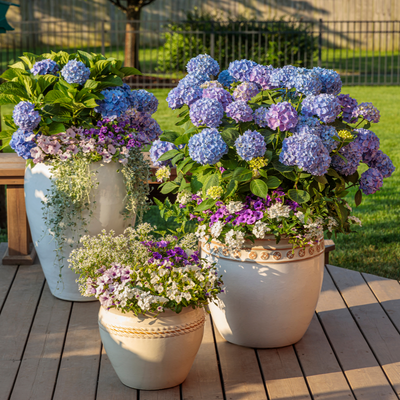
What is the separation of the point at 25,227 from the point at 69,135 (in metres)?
0.95

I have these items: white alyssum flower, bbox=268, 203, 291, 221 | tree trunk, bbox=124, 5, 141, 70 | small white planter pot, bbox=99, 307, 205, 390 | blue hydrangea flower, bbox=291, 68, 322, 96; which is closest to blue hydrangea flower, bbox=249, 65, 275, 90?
blue hydrangea flower, bbox=291, 68, 322, 96

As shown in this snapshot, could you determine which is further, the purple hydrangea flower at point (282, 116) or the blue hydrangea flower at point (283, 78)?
the blue hydrangea flower at point (283, 78)

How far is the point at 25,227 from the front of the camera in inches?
133

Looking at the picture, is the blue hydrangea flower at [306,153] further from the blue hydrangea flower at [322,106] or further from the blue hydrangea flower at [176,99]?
the blue hydrangea flower at [176,99]

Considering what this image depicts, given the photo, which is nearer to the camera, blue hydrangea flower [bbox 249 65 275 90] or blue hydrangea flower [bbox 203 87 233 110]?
blue hydrangea flower [bbox 203 87 233 110]

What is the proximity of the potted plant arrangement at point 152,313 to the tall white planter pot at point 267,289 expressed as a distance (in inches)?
6.6

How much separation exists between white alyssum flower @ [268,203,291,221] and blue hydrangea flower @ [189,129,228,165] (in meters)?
0.30

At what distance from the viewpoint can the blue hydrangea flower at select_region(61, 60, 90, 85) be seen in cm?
258

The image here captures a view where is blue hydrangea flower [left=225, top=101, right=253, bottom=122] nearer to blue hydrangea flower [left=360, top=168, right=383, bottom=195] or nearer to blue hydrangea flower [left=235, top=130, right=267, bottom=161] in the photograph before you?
blue hydrangea flower [left=235, top=130, right=267, bottom=161]

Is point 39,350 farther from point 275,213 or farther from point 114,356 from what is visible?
point 275,213

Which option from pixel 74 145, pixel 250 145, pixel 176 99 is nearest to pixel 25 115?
pixel 74 145

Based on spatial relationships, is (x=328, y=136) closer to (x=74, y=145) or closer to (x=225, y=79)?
(x=225, y=79)

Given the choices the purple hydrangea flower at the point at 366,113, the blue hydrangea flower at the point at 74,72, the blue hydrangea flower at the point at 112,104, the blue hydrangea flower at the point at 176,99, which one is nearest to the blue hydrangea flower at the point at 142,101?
the blue hydrangea flower at the point at 112,104

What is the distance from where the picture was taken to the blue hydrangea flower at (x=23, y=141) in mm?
2656
